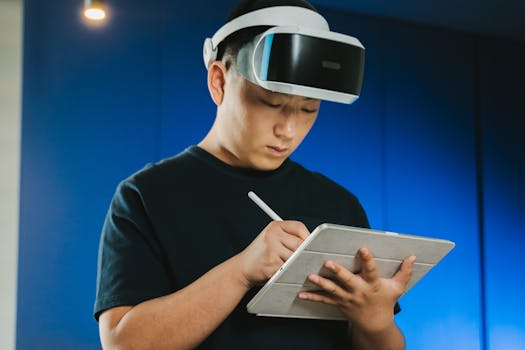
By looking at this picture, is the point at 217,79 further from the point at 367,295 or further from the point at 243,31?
the point at 367,295

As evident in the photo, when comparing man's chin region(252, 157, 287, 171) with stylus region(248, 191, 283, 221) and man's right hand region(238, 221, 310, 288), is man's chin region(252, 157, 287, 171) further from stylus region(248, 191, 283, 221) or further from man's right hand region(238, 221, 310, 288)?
man's right hand region(238, 221, 310, 288)

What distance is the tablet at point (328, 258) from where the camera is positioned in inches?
36.2

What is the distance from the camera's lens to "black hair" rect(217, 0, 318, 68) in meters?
1.12

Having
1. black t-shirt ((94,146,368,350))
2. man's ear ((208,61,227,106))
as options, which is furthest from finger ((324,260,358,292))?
man's ear ((208,61,227,106))

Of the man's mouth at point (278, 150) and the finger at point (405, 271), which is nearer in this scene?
the finger at point (405, 271)

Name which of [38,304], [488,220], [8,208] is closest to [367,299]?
[38,304]

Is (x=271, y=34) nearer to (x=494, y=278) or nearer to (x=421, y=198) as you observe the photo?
(x=421, y=198)

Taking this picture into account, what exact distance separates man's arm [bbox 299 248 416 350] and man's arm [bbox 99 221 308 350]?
0.24 ft

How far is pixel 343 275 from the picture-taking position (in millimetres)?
978

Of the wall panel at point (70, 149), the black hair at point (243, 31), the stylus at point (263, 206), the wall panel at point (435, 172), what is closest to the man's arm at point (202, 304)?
the stylus at point (263, 206)

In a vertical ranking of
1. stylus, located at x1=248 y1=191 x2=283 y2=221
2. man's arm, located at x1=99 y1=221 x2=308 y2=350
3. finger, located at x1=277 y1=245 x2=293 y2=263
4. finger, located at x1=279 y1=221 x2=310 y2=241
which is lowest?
man's arm, located at x1=99 y1=221 x2=308 y2=350

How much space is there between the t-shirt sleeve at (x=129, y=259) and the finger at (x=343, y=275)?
265 millimetres

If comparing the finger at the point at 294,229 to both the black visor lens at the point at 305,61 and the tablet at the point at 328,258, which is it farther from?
the black visor lens at the point at 305,61

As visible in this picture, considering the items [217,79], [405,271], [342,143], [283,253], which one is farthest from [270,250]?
[342,143]
